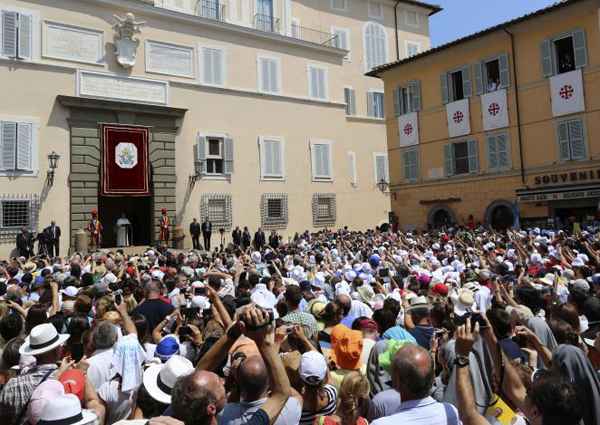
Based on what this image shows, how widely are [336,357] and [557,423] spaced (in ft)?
5.78

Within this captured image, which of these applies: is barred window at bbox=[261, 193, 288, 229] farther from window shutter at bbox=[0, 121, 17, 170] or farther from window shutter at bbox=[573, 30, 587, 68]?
window shutter at bbox=[573, 30, 587, 68]

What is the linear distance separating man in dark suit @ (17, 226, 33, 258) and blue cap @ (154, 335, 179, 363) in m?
17.7

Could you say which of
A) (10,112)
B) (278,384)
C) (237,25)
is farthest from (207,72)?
(278,384)

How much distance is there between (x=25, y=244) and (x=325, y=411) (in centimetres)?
1959

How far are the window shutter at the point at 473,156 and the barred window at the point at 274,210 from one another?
9822 mm

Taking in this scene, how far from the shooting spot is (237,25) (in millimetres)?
26984

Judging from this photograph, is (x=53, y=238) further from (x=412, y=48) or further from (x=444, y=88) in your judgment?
(x=412, y=48)

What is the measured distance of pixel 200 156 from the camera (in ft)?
83.3

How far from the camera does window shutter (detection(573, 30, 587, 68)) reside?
22.8m

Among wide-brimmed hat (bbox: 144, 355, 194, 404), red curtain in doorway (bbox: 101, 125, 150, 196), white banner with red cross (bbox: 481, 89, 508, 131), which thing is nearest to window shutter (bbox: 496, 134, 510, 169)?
white banner with red cross (bbox: 481, 89, 508, 131)

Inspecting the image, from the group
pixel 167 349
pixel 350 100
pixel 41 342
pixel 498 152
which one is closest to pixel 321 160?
pixel 350 100

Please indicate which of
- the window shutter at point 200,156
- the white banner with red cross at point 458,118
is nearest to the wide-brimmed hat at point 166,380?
the window shutter at point 200,156

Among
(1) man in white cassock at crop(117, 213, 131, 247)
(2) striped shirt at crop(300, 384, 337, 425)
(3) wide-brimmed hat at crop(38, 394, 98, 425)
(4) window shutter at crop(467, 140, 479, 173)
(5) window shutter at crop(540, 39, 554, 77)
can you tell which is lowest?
(2) striped shirt at crop(300, 384, 337, 425)

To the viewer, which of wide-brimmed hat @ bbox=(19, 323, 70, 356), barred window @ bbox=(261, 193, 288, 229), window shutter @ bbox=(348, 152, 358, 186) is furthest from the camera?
window shutter @ bbox=(348, 152, 358, 186)
